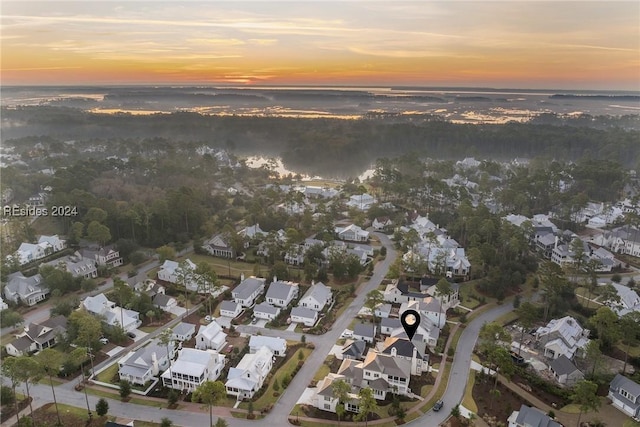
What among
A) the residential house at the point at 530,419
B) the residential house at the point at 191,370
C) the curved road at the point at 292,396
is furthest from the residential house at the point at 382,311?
the residential house at the point at 191,370

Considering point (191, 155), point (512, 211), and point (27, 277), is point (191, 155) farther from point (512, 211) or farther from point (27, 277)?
point (512, 211)

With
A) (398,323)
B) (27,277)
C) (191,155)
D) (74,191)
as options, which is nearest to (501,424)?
(398,323)

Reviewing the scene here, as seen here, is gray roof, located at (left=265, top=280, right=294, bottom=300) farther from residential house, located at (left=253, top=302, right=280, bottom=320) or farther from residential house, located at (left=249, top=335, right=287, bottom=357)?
residential house, located at (left=249, top=335, right=287, bottom=357)

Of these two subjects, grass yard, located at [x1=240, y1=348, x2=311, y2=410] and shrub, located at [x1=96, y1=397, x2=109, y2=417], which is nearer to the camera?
shrub, located at [x1=96, y1=397, x2=109, y2=417]

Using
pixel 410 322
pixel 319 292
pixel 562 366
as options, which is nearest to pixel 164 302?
pixel 319 292

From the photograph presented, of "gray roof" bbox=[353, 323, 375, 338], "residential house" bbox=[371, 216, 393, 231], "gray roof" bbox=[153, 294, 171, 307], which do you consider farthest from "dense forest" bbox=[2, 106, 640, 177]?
"gray roof" bbox=[353, 323, 375, 338]
